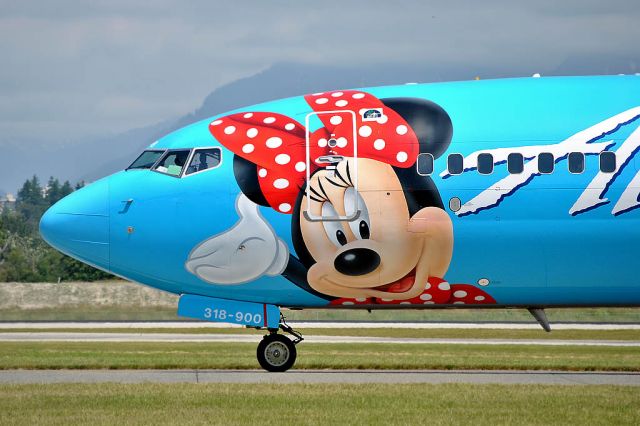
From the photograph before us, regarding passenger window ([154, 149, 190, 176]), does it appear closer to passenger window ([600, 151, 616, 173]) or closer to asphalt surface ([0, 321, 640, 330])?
passenger window ([600, 151, 616, 173])

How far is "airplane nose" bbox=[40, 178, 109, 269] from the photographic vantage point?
2434 cm

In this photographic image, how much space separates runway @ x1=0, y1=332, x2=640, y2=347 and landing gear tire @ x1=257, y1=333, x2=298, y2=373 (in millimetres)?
17544

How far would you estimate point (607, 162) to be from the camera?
23344 millimetres

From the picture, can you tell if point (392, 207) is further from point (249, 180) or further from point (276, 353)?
point (276, 353)

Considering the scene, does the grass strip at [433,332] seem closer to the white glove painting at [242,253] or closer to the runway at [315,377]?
the runway at [315,377]

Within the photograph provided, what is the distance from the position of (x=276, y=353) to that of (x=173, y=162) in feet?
14.8

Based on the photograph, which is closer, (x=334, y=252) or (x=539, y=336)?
(x=334, y=252)

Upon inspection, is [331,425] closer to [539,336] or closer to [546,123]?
[546,123]

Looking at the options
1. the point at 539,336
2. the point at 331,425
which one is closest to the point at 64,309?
the point at 539,336

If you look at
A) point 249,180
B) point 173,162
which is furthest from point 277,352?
point 173,162

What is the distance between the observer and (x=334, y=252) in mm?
23594

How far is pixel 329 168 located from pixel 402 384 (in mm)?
4445

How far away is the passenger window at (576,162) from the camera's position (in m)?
23.3

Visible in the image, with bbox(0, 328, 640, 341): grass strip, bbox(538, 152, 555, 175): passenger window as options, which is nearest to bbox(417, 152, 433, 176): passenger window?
bbox(538, 152, 555, 175): passenger window
